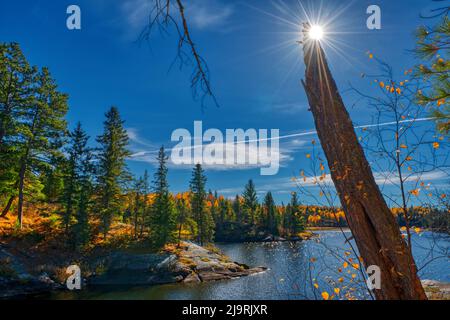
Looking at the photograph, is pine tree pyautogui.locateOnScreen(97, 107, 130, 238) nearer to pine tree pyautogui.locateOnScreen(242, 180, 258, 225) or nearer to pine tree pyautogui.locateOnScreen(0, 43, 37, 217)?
pine tree pyautogui.locateOnScreen(0, 43, 37, 217)

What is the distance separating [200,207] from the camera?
47.5 metres

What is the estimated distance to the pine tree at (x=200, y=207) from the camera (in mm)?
46875

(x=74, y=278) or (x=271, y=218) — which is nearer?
(x=74, y=278)

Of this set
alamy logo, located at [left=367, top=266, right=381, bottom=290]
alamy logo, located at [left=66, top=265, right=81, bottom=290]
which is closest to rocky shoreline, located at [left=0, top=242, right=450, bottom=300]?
alamy logo, located at [left=66, top=265, right=81, bottom=290]

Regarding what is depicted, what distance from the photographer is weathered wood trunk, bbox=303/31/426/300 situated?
2357 millimetres

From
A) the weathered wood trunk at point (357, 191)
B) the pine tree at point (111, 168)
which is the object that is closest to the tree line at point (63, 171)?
the pine tree at point (111, 168)

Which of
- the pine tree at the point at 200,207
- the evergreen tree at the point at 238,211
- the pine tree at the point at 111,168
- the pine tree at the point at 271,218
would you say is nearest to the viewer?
the pine tree at the point at 111,168

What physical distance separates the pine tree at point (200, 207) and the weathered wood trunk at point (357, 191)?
1780 inches

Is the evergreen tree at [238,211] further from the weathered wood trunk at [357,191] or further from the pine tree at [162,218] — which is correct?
the weathered wood trunk at [357,191]

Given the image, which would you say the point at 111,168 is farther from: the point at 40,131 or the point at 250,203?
the point at 250,203

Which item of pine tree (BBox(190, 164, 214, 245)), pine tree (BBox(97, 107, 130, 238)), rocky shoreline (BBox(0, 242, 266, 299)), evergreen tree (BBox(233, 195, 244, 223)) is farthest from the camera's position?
evergreen tree (BBox(233, 195, 244, 223))

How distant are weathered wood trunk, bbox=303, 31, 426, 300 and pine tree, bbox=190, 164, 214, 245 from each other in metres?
45.2

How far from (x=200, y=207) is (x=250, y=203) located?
3375 cm

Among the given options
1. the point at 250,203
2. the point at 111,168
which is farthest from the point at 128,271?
the point at 250,203
